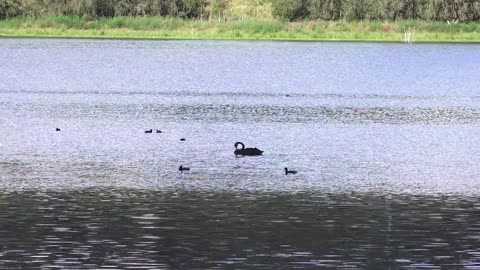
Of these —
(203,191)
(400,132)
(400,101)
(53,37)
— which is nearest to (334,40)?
(53,37)

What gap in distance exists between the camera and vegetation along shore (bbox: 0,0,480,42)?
336 ft

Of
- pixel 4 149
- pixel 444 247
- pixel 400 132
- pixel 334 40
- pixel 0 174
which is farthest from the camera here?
pixel 334 40

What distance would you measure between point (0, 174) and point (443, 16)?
81339mm

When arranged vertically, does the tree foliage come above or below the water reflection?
below

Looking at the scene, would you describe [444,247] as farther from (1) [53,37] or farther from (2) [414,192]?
(1) [53,37]

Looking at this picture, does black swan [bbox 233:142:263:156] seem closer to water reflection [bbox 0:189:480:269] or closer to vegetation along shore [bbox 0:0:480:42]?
water reflection [bbox 0:189:480:269]

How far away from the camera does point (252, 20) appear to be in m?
104

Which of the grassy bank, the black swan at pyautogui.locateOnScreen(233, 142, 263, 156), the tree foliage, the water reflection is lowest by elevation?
the grassy bank

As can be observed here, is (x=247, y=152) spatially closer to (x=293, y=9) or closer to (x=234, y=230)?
(x=234, y=230)

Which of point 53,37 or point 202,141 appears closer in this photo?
point 202,141

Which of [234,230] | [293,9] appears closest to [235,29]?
[293,9]

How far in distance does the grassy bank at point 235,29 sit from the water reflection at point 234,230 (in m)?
75.4

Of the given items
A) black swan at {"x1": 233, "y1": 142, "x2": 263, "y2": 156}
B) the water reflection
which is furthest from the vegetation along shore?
the water reflection

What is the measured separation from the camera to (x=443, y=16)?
107 m
